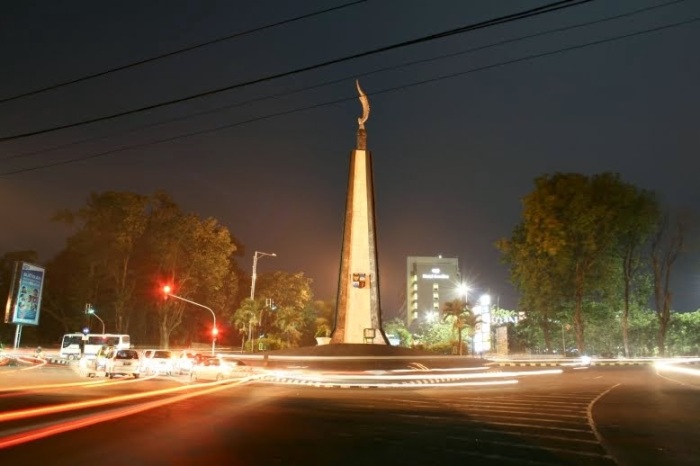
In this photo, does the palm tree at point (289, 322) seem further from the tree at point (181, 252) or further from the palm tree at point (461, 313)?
the palm tree at point (461, 313)

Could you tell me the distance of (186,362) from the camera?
95.5ft

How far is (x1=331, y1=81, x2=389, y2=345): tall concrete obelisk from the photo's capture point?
138ft

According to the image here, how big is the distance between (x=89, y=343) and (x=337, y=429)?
38.6m

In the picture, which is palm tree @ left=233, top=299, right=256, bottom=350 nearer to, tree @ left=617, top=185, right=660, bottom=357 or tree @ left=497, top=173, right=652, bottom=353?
tree @ left=497, top=173, right=652, bottom=353

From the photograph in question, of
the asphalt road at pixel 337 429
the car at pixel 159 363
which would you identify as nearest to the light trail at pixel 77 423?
the asphalt road at pixel 337 429

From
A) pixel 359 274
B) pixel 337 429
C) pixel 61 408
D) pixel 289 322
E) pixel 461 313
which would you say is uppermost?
pixel 359 274

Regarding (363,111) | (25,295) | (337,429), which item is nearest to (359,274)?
(363,111)

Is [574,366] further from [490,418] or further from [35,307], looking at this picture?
[35,307]

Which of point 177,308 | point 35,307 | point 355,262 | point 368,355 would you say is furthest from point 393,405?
point 177,308

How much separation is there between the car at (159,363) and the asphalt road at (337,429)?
1103cm

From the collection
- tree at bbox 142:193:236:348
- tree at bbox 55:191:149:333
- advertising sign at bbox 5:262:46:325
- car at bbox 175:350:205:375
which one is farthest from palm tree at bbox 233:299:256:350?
car at bbox 175:350:205:375

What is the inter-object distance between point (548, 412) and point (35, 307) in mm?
39513

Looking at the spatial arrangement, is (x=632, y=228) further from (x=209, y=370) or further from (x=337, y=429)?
(x=337, y=429)

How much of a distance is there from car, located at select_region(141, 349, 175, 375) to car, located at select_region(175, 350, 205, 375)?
373 millimetres
